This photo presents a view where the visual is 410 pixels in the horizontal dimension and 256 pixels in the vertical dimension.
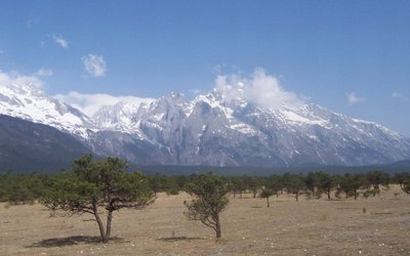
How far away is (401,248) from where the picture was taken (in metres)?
34.6

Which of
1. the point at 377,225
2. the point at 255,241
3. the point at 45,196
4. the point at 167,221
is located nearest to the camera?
the point at 255,241

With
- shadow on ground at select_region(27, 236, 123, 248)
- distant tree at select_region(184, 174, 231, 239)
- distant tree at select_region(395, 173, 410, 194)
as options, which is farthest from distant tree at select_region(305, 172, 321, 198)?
shadow on ground at select_region(27, 236, 123, 248)

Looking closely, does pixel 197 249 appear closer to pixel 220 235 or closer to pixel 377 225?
pixel 220 235

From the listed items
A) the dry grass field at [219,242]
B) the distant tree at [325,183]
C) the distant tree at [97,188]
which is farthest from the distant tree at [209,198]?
the distant tree at [325,183]

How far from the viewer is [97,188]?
47844mm

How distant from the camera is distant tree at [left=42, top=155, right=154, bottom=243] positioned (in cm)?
4788

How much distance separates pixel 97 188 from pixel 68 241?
20.4 ft

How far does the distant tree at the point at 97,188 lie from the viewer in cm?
4788

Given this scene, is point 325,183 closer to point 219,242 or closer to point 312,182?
point 312,182

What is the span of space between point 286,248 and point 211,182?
504 inches

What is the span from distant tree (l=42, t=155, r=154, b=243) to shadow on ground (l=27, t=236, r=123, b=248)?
4.26 feet

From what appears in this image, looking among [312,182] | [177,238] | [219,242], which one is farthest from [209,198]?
[312,182]

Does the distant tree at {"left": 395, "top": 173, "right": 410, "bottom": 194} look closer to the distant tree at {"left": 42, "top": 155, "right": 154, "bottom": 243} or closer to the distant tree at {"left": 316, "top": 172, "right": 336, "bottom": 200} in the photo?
the distant tree at {"left": 316, "top": 172, "right": 336, "bottom": 200}

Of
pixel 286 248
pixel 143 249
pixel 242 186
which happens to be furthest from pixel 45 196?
pixel 242 186
